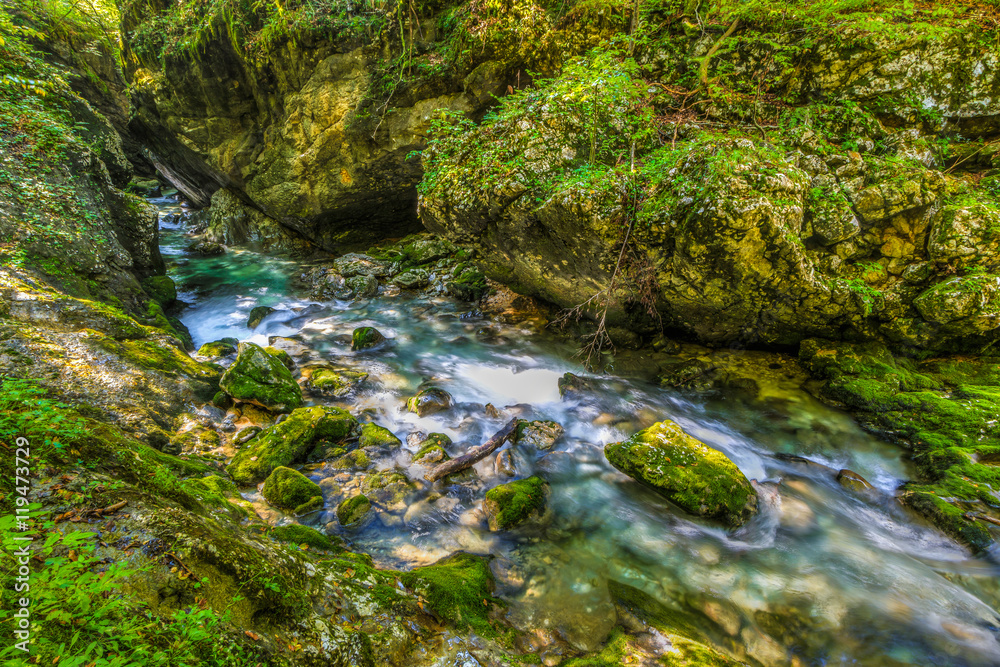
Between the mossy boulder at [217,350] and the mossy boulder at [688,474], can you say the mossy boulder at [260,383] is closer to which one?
the mossy boulder at [217,350]

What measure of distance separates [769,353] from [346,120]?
35.1ft

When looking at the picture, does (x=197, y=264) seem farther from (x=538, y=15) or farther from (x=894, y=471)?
(x=894, y=471)

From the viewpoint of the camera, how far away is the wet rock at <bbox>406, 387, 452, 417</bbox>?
19.9 feet

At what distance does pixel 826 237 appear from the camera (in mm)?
5691

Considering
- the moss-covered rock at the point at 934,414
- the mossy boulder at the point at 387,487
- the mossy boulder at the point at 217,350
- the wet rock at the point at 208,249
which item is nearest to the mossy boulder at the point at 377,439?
the mossy boulder at the point at 387,487

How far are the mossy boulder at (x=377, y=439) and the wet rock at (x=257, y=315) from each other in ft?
17.8

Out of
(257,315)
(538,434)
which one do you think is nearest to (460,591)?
(538,434)

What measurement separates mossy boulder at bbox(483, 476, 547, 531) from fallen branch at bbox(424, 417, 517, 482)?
21.6 inches

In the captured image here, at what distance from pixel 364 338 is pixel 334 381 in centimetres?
177

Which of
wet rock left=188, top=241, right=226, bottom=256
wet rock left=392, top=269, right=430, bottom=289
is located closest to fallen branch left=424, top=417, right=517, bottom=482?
wet rock left=392, top=269, right=430, bottom=289

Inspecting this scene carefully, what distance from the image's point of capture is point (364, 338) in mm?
8117

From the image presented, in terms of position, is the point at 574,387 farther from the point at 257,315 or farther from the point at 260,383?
the point at 257,315

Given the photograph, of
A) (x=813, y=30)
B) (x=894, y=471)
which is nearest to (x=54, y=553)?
(x=894, y=471)

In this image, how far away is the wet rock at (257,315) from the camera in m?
8.93
